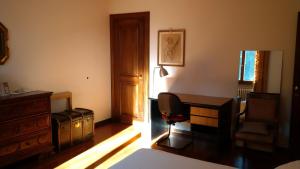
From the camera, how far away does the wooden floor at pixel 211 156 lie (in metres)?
3.07

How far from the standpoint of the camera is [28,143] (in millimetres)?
3014

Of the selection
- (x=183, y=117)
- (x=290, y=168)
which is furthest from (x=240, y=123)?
(x=290, y=168)

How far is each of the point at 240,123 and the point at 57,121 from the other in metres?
2.63

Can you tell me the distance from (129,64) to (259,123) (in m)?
2.49

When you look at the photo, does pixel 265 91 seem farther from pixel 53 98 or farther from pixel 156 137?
pixel 53 98

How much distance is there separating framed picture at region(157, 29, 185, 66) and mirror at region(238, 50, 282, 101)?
38.9 inches

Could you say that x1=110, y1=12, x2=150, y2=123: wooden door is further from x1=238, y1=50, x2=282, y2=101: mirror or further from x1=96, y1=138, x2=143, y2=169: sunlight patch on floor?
x1=238, y1=50, x2=282, y2=101: mirror

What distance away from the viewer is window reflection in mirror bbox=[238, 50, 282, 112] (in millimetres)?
3414

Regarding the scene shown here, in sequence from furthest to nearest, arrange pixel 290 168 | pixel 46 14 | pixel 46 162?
1. pixel 46 14
2. pixel 46 162
3. pixel 290 168

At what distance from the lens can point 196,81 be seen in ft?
13.2

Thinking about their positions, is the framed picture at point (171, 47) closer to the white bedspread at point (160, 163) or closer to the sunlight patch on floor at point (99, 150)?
the sunlight patch on floor at point (99, 150)

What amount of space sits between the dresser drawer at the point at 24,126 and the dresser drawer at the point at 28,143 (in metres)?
0.09

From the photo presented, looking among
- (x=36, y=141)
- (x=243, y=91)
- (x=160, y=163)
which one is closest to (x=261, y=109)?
(x=243, y=91)

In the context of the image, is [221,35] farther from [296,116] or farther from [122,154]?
[122,154]
